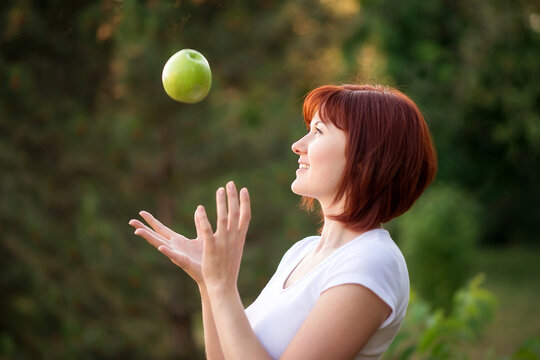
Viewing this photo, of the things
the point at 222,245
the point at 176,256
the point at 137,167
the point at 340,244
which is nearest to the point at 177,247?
the point at 176,256

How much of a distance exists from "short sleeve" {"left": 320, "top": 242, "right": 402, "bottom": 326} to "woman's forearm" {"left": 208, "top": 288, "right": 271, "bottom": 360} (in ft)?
A: 0.75

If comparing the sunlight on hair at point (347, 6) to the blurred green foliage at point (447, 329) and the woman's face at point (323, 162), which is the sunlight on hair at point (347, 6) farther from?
the woman's face at point (323, 162)

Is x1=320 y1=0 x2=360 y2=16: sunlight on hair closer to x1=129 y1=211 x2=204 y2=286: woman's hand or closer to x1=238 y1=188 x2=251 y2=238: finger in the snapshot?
x1=129 y1=211 x2=204 y2=286: woman's hand

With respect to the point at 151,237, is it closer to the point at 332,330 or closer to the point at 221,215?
the point at 221,215

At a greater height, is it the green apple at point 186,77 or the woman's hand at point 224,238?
the green apple at point 186,77

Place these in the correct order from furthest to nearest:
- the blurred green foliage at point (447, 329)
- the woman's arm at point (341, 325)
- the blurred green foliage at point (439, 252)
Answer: the blurred green foliage at point (439, 252) < the blurred green foliage at point (447, 329) < the woman's arm at point (341, 325)

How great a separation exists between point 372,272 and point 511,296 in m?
12.7

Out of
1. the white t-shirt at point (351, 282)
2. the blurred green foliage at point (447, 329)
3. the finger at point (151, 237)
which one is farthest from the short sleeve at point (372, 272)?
the blurred green foliage at point (447, 329)

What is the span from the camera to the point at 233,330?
148 cm

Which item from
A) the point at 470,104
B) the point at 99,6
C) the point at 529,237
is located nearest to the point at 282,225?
the point at 99,6

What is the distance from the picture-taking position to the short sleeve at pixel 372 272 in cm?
143

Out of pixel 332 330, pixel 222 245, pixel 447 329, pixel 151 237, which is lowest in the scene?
pixel 447 329

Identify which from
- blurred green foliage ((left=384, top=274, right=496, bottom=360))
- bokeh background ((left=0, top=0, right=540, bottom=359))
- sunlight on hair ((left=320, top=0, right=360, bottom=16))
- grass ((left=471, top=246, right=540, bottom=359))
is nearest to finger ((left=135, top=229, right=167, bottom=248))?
blurred green foliage ((left=384, top=274, right=496, bottom=360))

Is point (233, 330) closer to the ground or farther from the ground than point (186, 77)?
closer to the ground
